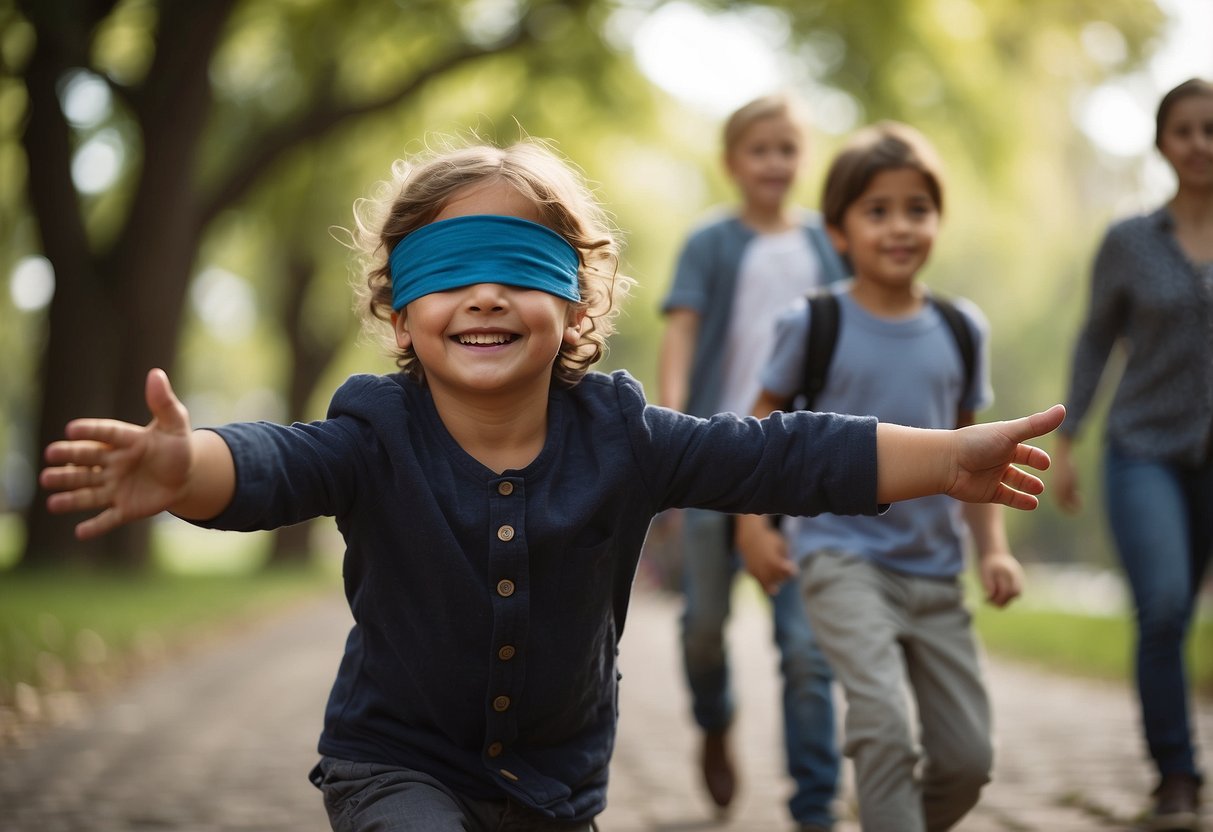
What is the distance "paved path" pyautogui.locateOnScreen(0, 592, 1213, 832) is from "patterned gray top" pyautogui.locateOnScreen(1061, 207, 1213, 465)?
4.55ft

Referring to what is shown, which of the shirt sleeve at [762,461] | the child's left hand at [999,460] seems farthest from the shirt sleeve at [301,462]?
the child's left hand at [999,460]

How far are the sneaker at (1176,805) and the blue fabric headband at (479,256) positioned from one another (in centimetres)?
294

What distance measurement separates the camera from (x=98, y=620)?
37.9 feet

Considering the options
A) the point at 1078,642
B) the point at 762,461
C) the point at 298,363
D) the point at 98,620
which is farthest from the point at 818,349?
the point at 298,363

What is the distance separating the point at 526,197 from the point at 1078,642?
39.1 ft

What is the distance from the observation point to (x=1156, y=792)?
15.9 ft

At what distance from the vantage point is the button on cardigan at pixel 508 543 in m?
2.92

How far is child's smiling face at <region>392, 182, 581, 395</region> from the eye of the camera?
2.95m

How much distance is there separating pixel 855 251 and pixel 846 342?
1.05 ft

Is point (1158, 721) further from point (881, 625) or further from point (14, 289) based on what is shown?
point (14, 289)

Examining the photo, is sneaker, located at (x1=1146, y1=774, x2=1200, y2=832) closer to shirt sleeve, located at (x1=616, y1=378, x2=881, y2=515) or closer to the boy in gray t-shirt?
the boy in gray t-shirt

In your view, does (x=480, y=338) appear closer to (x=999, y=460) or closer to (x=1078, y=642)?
(x=999, y=460)

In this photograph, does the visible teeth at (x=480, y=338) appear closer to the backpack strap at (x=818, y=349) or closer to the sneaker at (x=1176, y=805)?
the backpack strap at (x=818, y=349)

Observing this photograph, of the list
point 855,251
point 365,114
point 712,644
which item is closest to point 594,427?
point 855,251
